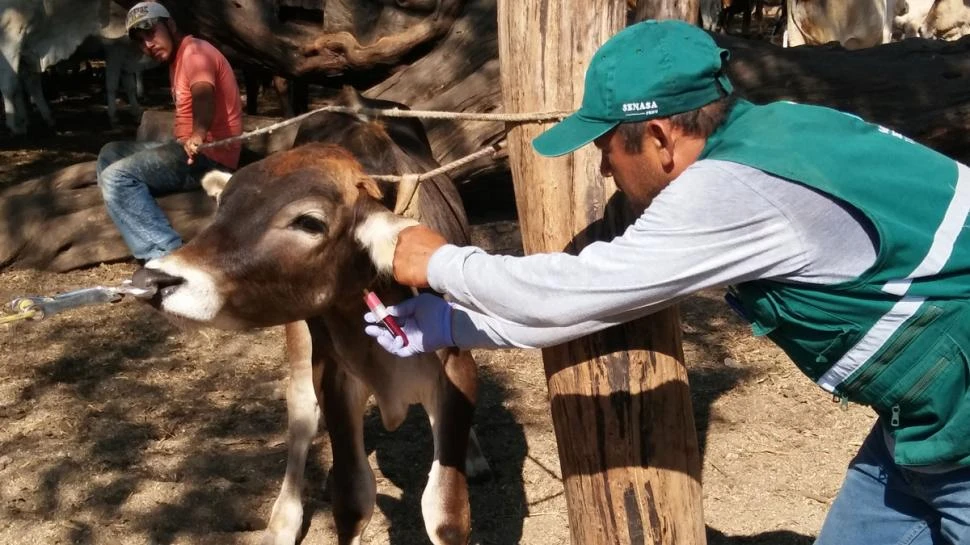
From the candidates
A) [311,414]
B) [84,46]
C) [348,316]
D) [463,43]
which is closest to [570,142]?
[348,316]

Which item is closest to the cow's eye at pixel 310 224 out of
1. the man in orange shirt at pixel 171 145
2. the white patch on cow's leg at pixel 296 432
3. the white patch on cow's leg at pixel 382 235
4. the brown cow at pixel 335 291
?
the brown cow at pixel 335 291

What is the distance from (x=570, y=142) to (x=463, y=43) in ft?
21.4

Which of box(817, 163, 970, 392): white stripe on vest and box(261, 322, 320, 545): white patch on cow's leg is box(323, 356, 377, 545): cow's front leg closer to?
box(261, 322, 320, 545): white patch on cow's leg

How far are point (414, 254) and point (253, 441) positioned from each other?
329cm

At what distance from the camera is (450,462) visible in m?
4.32

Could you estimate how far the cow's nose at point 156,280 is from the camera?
10.1 ft

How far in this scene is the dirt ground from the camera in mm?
5113

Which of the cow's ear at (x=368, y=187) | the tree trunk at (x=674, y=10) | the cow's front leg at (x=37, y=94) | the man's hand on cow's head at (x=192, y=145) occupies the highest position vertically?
the tree trunk at (x=674, y=10)

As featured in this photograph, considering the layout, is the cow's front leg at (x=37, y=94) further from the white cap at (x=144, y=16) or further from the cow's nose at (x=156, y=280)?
the cow's nose at (x=156, y=280)

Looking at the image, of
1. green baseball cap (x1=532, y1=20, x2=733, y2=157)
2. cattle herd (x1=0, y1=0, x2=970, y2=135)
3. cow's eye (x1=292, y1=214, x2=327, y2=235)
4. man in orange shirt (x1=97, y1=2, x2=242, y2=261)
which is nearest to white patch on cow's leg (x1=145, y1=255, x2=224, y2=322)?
cow's eye (x1=292, y1=214, x2=327, y2=235)

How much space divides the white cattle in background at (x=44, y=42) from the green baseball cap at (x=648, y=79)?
43.6ft

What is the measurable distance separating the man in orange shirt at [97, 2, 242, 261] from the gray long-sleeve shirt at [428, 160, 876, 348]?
4.16 m

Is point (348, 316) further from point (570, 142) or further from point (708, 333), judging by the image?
point (708, 333)

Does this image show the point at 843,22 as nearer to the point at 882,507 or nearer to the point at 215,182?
the point at 215,182
